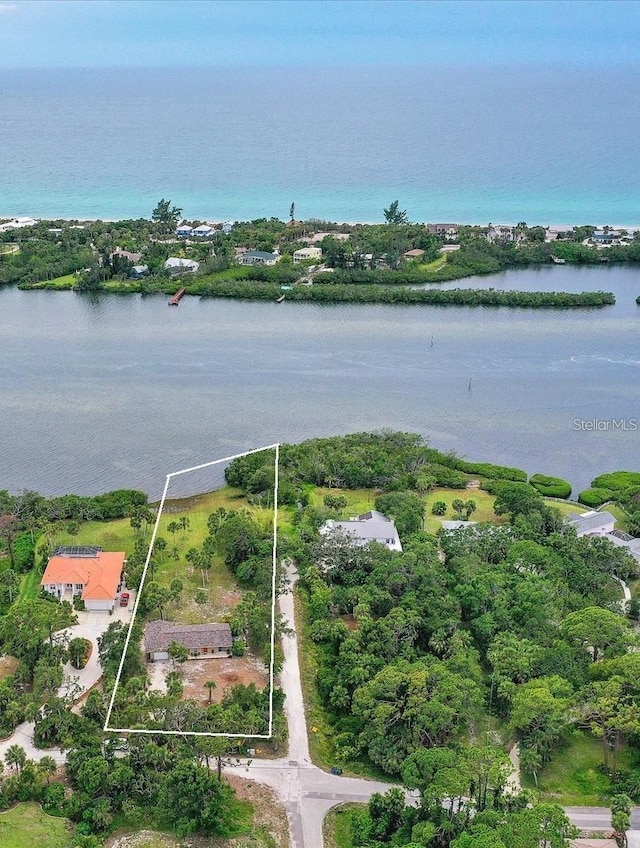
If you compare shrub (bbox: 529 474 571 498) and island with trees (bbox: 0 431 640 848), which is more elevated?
shrub (bbox: 529 474 571 498)

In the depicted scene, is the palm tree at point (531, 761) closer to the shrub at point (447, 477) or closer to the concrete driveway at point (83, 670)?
the concrete driveway at point (83, 670)

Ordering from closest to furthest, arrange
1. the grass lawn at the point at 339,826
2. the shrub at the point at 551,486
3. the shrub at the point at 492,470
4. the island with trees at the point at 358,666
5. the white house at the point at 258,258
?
1. the grass lawn at the point at 339,826
2. the island with trees at the point at 358,666
3. the shrub at the point at 551,486
4. the shrub at the point at 492,470
5. the white house at the point at 258,258

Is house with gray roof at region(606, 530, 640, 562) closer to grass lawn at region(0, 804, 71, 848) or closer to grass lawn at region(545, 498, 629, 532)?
grass lawn at region(545, 498, 629, 532)

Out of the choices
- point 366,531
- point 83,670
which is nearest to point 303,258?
point 366,531

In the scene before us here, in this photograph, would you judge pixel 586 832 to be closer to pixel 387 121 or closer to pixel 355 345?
pixel 355 345

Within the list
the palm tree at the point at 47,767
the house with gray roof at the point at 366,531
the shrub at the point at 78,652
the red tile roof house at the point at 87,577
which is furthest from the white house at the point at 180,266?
the palm tree at the point at 47,767

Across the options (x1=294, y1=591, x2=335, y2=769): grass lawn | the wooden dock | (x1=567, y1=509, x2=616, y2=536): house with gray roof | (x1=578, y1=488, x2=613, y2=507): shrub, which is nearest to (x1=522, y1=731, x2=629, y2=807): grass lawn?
(x1=294, y1=591, x2=335, y2=769): grass lawn
